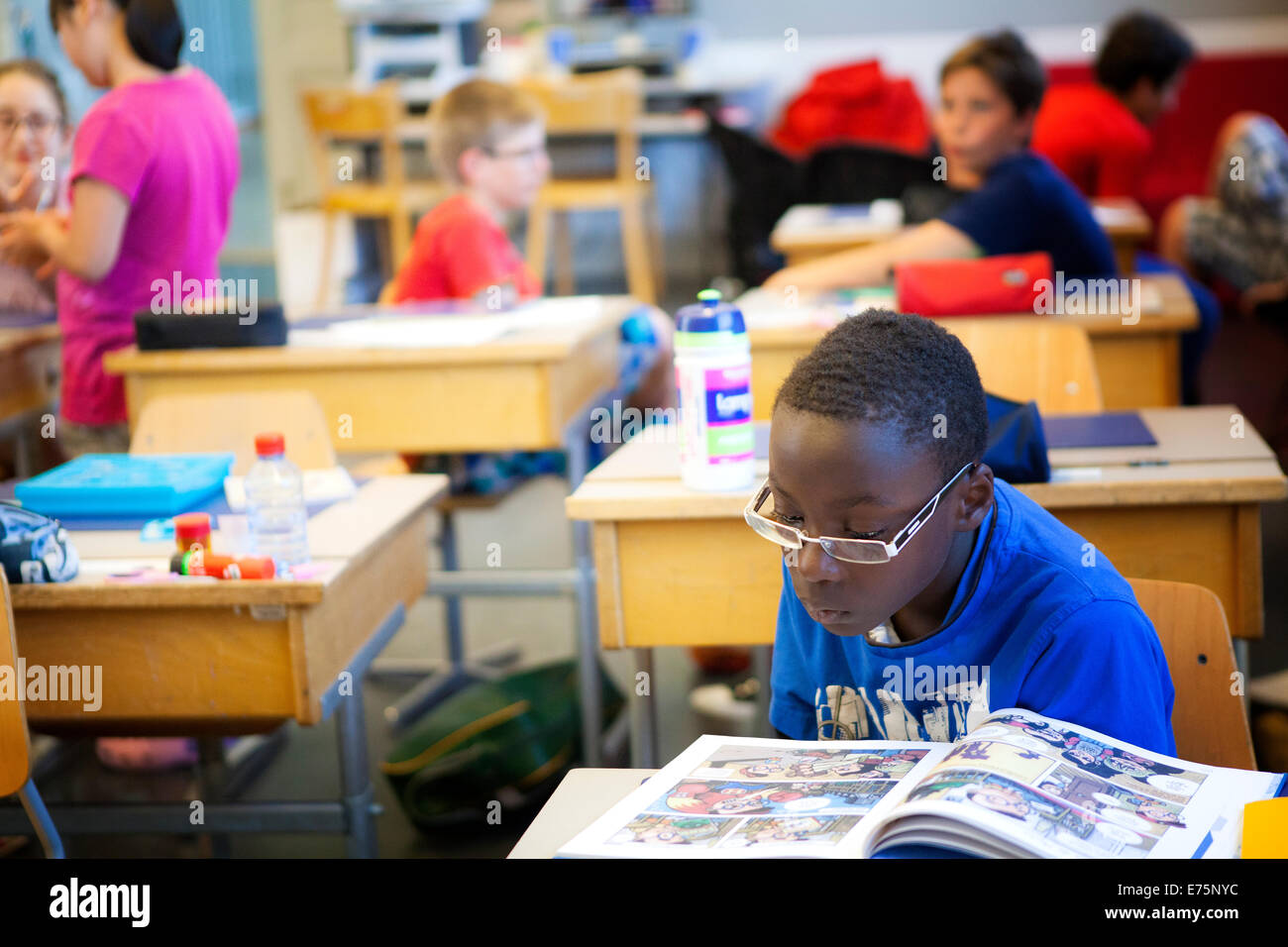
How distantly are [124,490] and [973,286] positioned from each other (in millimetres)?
1450

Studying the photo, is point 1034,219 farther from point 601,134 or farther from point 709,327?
point 601,134

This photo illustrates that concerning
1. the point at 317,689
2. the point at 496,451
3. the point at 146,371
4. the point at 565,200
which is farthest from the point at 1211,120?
the point at 317,689

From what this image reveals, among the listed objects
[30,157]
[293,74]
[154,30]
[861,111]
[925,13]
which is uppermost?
[925,13]

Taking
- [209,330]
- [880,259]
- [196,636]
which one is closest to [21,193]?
[209,330]

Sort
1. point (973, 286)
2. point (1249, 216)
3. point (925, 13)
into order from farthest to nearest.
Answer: point (925, 13) → point (1249, 216) → point (973, 286)

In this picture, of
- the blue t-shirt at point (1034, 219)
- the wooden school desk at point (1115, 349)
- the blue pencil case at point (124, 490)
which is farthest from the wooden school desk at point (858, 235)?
the blue pencil case at point (124, 490)

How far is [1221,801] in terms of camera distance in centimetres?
89

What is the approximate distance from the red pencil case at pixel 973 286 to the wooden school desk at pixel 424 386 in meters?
0.60

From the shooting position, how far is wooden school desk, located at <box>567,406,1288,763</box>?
1.73m

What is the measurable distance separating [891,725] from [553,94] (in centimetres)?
521

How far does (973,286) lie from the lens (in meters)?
2.47

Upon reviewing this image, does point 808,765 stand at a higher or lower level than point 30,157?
lower

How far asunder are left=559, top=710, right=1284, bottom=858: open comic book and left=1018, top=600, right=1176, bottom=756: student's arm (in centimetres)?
6

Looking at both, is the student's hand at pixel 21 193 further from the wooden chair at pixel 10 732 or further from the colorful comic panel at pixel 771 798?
the colorful comic panel at pixel 771 798
